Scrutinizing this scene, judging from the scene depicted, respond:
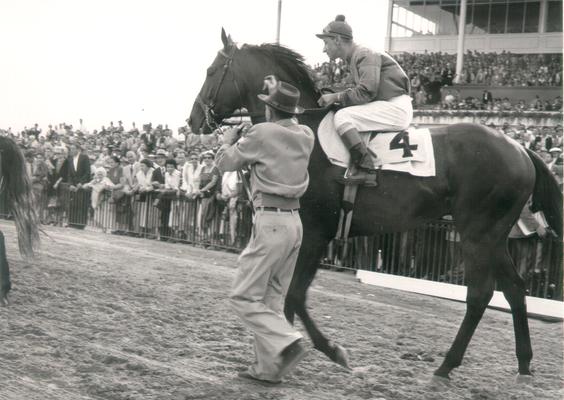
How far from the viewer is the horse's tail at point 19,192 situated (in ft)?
27.1

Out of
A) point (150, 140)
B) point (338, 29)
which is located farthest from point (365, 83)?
point (150, 140)

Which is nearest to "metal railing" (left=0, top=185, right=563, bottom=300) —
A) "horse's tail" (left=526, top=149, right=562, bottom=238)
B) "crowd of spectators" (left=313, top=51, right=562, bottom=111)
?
"horse's tail" (left=526, top=149, right=562, bottom=238)

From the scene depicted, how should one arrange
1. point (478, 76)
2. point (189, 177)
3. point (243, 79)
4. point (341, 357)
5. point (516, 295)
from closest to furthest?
point (341, 357) → point (516, 295) → point (243, 79) → point (189, 177) → point (478, 76)

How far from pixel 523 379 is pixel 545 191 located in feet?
5.72

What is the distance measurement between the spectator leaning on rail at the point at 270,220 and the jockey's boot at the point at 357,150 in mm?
951

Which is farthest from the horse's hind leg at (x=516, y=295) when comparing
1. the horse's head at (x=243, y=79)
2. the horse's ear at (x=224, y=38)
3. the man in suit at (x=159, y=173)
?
the man in suit at (x=159, y=173)

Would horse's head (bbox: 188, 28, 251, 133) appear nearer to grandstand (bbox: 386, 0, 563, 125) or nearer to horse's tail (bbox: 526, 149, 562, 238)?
horse's tail (bbox: 526, 149, 562, 238)

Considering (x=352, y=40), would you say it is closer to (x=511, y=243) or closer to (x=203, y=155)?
(x=511, y=243)

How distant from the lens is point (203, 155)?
48.4ft

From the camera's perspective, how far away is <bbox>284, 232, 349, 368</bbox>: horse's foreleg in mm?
5836

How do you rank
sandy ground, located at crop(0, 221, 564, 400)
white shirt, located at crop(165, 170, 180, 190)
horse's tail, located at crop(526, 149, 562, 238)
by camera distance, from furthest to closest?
white shirt, located at crop(165, 170, 180, 190), horse's tail, located at crop(526, 149, 562, 238), sandy ground, located at crop(0, 221, 564, 400)

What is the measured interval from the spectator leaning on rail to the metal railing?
578 cm

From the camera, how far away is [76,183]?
17.7 meters

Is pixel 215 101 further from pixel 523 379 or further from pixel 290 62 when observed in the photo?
pixel 523 379
